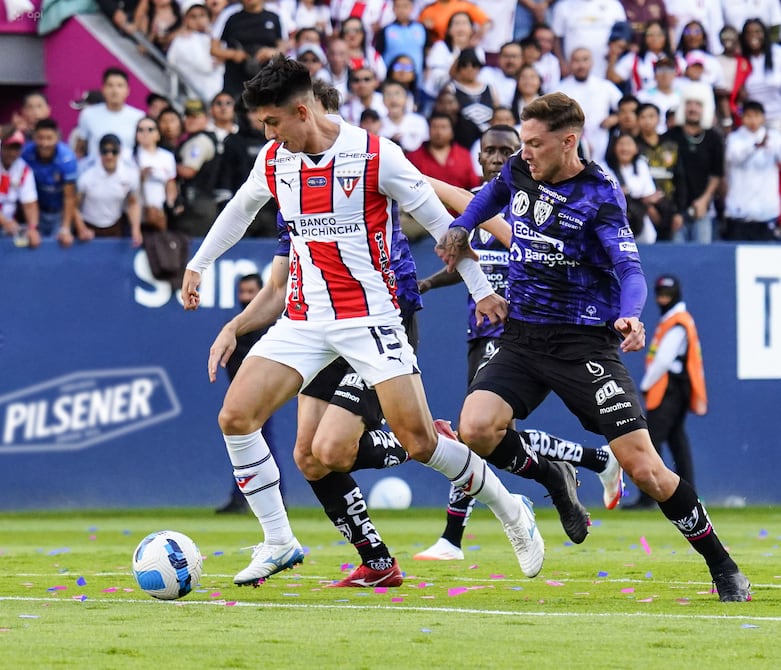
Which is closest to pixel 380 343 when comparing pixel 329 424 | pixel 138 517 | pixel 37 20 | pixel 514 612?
pixel 329 424

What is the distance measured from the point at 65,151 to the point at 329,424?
25.4 ft

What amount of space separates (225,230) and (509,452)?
1.96m

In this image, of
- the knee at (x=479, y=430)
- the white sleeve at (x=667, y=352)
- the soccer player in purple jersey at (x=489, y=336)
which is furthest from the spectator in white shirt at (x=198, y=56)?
the knee at (x=479, y=430)

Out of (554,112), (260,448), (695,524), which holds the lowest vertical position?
(695,524)

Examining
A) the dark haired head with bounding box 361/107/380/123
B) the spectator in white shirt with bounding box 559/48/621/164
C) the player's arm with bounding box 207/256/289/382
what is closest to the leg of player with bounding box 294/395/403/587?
the player's arm with bounding box 207/256/289/382

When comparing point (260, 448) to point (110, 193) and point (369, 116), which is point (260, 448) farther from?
point (369, 116)

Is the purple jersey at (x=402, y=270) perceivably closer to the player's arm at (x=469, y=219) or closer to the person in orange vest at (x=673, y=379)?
the player's arm at (x=469, y=219)

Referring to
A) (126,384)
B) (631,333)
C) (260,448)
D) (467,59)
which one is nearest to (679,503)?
(631,333)

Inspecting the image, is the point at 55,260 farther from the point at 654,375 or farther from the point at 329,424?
the point at 329,424

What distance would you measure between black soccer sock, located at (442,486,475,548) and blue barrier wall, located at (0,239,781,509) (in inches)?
217

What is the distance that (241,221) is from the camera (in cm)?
872

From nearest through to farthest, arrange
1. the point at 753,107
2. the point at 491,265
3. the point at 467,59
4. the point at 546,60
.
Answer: the point at 491,265 → the point at 467,59 → the point at 753,107 → the point at 546,60

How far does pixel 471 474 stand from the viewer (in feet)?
28.2

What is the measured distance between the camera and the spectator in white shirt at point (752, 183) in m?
17.8
